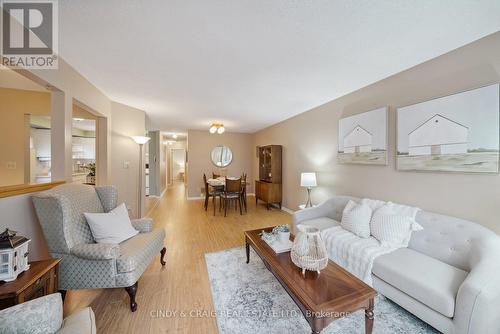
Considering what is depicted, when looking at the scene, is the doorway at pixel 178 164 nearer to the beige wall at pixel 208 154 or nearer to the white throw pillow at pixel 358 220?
the beige wall at pixel 208 154

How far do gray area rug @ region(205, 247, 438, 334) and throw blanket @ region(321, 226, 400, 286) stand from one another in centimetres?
29

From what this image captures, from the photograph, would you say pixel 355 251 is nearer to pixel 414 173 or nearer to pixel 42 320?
pixel 414 173

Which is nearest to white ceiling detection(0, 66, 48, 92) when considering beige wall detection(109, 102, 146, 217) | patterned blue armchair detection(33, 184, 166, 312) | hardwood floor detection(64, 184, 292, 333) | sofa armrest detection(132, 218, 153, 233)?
beige wall detection(109, 102, 146, 217)

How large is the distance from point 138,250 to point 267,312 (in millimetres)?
1280

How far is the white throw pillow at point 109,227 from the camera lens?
71.2 inches

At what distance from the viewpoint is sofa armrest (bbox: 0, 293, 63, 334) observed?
2.59ft

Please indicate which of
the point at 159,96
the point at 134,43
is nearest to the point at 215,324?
the point at 134,43

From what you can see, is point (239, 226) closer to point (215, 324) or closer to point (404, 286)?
point (215, 324)

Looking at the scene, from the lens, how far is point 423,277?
141 cm

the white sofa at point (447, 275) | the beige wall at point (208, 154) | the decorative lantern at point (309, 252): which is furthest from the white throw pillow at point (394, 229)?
the beige wall at point (208, 154)

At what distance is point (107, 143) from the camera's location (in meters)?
3.25

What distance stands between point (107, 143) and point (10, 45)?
6.43ft

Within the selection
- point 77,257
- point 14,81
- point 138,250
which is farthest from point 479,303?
point 14,81

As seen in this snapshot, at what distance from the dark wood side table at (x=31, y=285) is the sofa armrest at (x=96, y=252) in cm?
14
